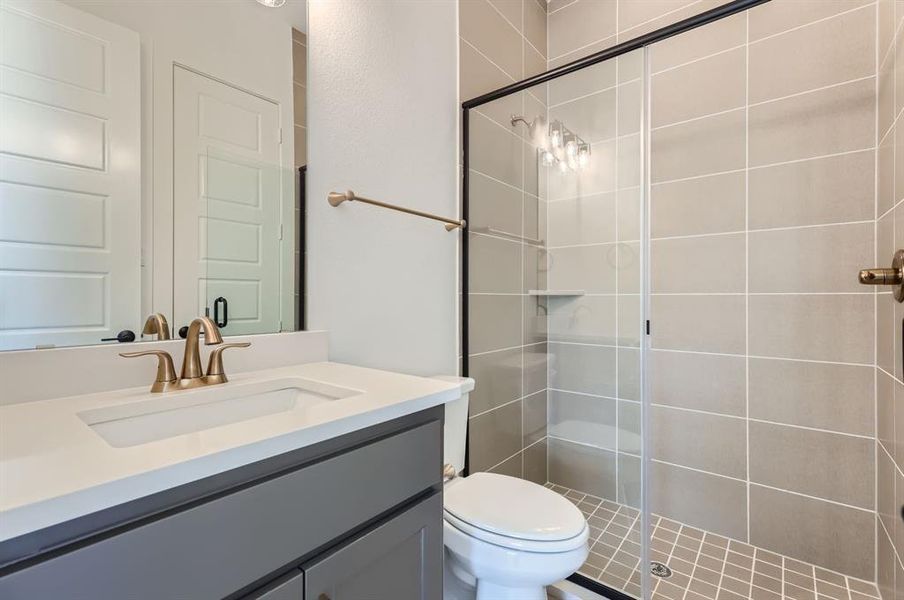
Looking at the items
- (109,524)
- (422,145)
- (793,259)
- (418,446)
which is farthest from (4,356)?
(793,259)

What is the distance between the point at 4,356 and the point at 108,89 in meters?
0.57

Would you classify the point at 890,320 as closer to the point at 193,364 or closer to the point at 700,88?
the point at 700,88

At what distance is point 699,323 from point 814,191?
68cm

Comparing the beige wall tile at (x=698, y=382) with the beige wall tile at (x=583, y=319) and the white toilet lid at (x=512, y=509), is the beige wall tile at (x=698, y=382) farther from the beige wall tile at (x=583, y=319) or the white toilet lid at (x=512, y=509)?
the white toilet lid at (x=512, y=509)

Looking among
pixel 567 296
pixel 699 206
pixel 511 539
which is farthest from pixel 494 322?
pixel 699 206

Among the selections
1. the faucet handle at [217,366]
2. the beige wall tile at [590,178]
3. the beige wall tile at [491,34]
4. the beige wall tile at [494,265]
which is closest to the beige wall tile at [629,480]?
the beige wall tile at [494,265]

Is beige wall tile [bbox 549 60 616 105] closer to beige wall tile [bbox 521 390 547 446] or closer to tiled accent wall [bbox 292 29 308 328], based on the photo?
tiled accent wall [bbox 292 29 308 328]

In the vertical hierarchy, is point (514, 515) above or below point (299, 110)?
below

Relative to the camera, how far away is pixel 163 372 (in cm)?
86

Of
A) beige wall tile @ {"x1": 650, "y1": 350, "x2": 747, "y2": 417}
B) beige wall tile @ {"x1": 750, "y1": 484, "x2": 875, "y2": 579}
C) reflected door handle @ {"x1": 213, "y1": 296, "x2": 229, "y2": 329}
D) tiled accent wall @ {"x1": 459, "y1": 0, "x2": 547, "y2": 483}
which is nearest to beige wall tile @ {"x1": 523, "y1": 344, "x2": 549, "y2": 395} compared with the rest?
tiled accent wall @ {"x1": 459, "y1": 0, "x2": 547, "y2": 483}

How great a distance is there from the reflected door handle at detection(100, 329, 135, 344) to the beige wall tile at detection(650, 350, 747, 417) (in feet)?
6.70

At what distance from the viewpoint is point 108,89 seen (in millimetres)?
→ 862

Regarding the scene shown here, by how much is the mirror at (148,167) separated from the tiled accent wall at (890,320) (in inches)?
67.7

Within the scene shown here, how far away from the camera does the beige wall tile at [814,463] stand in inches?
60.9
